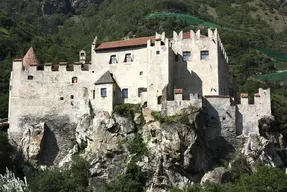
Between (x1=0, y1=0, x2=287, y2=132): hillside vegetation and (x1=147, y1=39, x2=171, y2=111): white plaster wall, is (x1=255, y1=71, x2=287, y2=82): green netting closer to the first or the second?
(x1=0, y1=0, x2=287, y2=132): hillside vegetation

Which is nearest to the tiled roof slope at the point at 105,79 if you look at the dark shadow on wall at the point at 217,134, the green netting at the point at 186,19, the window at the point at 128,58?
the window at the point at 128,58

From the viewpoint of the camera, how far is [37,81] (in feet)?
195

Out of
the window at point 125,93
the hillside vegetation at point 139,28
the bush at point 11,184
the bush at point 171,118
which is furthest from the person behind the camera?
the hillside vegetation at point 139,28

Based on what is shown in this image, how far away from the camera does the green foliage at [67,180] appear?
51.6 meters

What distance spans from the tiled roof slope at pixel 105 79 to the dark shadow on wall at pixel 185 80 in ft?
22.0

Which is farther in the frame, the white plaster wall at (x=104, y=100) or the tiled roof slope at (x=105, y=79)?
the tiled roof slope at (x=105, y=79)

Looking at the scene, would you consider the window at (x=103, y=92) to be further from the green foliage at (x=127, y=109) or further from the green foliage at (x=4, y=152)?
the green foliage at (x=4, y=152)

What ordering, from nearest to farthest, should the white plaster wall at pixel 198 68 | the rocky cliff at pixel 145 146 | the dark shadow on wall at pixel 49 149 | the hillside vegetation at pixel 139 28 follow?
the rocky cliff at pixel 145 146, the white plaster wall at pixel 198 68, the dark shadow on wall at pixel 49 149, the hillside vegetation at pixel 139 28

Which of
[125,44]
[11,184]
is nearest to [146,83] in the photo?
[125,44]

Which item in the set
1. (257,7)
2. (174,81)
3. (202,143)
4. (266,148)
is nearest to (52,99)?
(174,81)

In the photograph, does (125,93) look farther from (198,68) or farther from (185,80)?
(198,68)

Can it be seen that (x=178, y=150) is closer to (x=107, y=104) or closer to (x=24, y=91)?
(x=107, y=104)

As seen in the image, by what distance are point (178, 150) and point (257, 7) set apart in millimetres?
91257

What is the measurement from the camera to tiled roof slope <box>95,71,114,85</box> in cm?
5672
